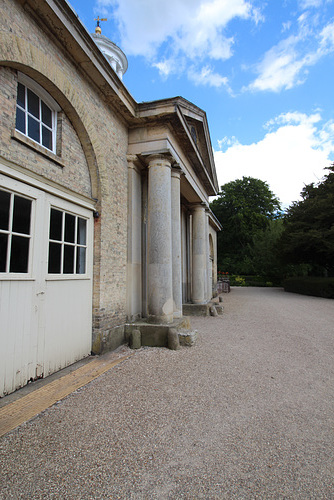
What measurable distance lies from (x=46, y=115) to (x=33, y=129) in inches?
22.4

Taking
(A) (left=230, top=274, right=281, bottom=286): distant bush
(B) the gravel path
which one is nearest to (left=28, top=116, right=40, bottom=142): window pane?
(B) the gravel path

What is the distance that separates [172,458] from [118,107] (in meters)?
6.73

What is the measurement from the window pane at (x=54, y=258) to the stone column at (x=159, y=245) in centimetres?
250

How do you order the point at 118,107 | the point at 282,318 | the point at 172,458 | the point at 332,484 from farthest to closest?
1. the point at 282,318
2. the point at 118,107
3. the point at 172,458
4. the point at 332,484

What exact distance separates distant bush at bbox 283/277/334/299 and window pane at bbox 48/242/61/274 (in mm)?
18138

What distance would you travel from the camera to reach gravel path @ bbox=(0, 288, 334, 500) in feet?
7.00

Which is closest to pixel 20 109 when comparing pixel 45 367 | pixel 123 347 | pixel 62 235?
pixel 62 235

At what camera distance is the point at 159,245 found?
6.63 m

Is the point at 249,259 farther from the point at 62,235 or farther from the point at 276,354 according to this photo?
the point at 62,235

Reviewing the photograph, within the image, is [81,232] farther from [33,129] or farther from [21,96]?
[21,96]

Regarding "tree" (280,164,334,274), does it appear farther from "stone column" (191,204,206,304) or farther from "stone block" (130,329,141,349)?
"stone block" (130,329,141,349)

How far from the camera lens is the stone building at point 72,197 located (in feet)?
12.4

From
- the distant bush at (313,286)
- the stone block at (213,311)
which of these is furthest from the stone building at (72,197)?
the distant bush at (313,286)

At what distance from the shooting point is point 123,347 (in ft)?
19.6
